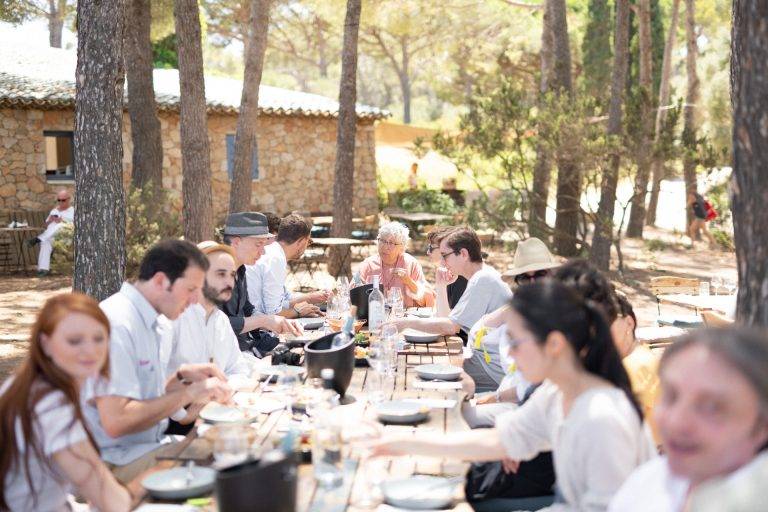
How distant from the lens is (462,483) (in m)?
2.88

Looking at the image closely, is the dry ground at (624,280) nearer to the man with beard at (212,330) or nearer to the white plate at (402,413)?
the man with beard at (212,330)

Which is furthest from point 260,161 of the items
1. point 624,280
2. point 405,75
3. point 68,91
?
point 405,75

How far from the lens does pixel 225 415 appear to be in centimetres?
359

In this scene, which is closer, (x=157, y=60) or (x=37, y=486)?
(x=37, y=486)

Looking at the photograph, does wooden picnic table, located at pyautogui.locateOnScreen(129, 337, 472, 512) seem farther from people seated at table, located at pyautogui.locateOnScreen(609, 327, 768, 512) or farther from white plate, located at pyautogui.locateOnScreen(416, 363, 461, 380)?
people seated at table, located at pyautogui.locateOnScreen(609, 327, 768, 512)

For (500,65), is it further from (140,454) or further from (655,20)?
(140,454)

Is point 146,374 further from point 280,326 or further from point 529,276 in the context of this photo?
point 529,276

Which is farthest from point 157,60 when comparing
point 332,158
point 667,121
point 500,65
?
point 667,121

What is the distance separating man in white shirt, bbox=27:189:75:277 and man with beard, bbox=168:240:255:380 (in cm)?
1060

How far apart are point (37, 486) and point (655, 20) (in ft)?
86.9

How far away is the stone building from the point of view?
55.2 feet

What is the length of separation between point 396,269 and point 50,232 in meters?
9.66

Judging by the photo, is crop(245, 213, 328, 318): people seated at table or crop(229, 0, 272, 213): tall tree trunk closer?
crop(245, 213, 328, 318): people seated at table

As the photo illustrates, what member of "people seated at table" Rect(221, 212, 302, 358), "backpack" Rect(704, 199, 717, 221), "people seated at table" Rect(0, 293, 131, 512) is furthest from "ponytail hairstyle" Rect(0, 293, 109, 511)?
"backpack" Rect(704, 199, 717, 221)
